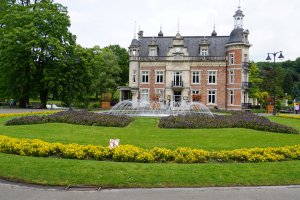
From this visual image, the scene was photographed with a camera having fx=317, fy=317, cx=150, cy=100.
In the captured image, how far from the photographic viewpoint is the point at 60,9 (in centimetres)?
4331

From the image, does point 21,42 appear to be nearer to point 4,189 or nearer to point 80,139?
point 80,139

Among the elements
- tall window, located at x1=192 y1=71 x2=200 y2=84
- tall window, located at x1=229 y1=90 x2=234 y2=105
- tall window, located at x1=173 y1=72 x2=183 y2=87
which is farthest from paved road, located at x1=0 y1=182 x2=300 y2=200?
tall window, located at x1=173 y1=72 x2=183 y2=87

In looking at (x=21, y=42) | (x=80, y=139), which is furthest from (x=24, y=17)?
(x=80, y=139)

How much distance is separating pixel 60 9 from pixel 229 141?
118 feet

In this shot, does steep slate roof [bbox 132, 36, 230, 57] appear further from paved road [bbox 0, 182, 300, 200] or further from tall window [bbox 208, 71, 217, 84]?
paved road [bbox 0, 182, 300, 200]

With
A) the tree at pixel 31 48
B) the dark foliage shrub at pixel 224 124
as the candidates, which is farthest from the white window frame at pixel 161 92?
the dark foliage shrub at pixel 224 124

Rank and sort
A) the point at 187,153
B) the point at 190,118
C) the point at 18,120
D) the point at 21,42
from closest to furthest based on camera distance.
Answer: the point at 187,153, the point at 18,120, the point at 190,118, the point at 21,42

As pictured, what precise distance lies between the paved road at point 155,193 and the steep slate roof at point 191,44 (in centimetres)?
4472

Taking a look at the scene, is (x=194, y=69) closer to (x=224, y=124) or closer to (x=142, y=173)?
(x=224, y=124)

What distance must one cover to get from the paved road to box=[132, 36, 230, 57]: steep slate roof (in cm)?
4472

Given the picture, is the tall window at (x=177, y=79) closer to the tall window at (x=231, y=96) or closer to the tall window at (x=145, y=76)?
the tall window at (x=145, y=76)

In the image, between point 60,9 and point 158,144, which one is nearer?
point 158,144

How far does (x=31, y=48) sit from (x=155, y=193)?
35.7 meters

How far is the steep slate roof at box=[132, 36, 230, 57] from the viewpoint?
51250mm
